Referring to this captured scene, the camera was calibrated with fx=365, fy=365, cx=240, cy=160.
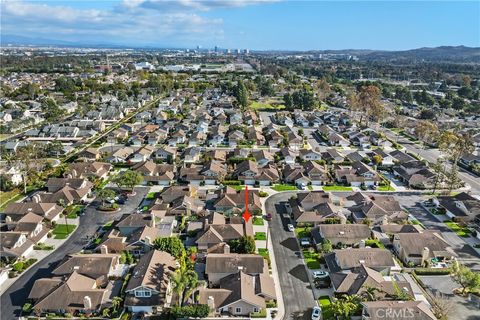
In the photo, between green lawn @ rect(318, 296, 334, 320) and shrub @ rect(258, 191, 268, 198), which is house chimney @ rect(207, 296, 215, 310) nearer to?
green lawn @ rect(318, 296, 334, 320)

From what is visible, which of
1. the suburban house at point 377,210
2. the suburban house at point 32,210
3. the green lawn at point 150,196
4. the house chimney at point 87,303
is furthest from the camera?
the green lawn at point 150,196

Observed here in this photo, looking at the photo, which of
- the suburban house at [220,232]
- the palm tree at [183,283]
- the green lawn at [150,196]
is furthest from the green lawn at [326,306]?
the green lawn at [150,196]

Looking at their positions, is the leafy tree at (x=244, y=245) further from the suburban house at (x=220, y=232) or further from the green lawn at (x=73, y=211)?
the green lawn at (x=73, y=211)

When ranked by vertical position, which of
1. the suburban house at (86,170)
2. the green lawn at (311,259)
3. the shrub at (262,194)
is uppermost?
the suburban house at (86,170)

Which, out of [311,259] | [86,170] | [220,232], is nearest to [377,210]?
[311,259]

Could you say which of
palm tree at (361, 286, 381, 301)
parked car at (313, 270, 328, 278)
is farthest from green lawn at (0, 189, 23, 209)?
palm tree at (361, 286, 381, 301)

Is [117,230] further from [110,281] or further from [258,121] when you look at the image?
[258,121]
